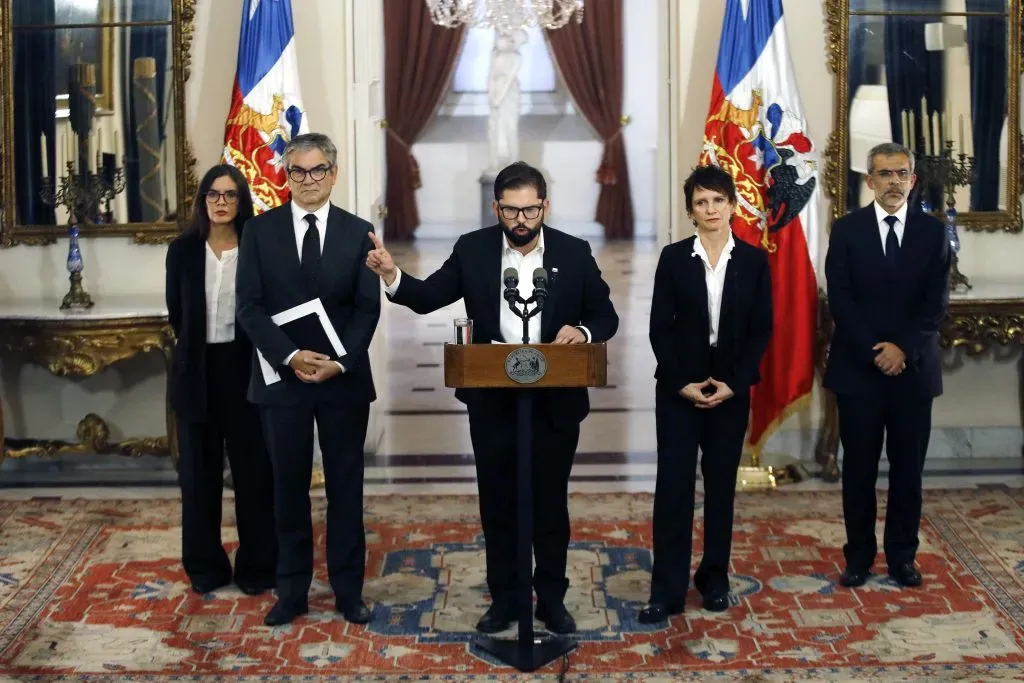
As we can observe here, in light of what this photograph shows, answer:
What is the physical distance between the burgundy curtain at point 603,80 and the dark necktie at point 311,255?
13.5m

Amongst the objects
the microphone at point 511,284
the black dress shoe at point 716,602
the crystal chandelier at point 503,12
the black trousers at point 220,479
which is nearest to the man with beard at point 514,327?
the microphone at point 511,284

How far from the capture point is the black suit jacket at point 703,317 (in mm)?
5047

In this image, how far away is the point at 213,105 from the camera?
753 cm

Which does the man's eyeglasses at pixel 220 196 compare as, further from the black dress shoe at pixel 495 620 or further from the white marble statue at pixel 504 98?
the white marble statue at pixel 504 98

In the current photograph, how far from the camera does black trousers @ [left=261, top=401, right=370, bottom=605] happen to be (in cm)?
504

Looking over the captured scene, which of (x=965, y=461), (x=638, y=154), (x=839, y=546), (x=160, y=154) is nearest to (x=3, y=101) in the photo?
(x=160, y=154)

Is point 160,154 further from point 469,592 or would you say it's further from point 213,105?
point 469,592

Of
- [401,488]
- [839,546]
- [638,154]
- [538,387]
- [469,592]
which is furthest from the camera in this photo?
[638,154]

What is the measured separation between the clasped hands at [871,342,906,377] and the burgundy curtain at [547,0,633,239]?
1304cm

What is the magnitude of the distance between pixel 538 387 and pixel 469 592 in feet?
4.46

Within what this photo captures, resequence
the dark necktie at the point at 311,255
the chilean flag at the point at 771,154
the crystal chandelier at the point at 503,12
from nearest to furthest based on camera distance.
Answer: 1. the dark necktie at the point at 311,255
2. the chilean flag at the point at 771,154
3. the crystal chandelier at the point at 503,12

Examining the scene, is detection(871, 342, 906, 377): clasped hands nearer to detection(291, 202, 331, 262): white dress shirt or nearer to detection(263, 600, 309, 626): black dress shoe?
detection(291, 202, 331, 262): white dress shirt

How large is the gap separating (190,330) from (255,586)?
3.32ft

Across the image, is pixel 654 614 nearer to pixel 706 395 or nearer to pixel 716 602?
pixel 716 602
